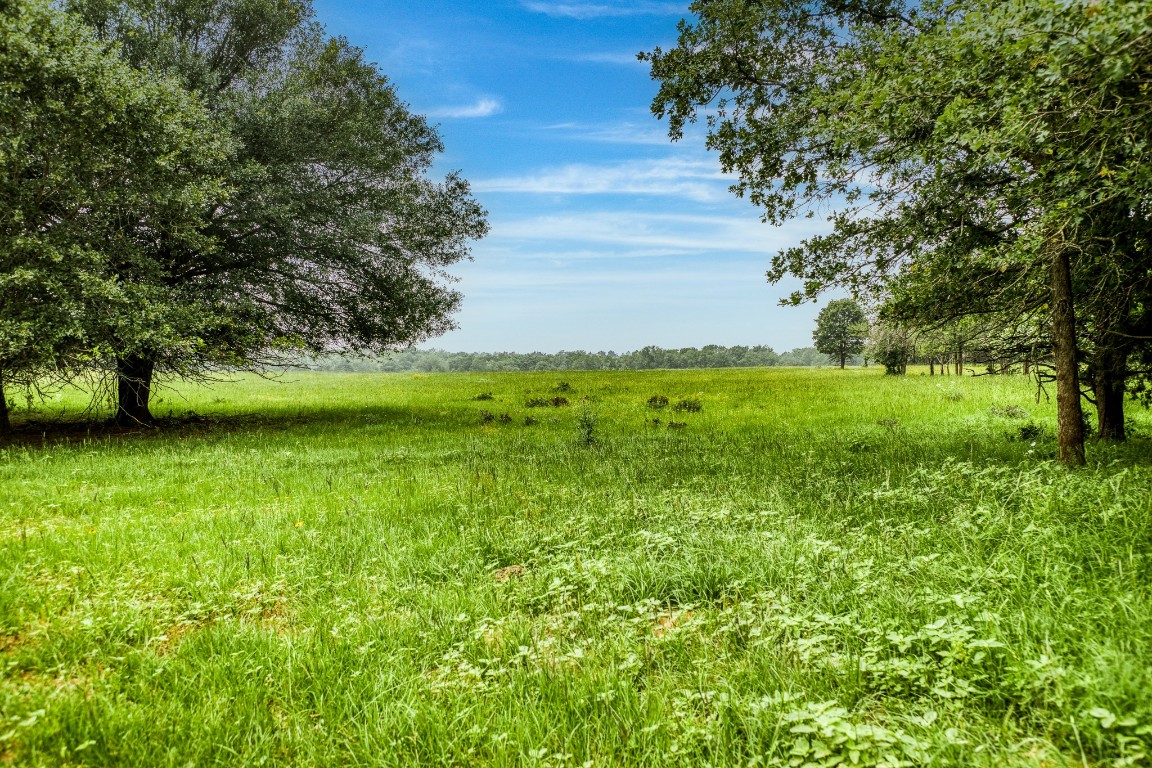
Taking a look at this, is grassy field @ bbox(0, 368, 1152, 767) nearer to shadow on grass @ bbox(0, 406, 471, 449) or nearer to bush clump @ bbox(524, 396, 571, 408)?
shadow on grass @ bbox(0, 406, 471, 449)

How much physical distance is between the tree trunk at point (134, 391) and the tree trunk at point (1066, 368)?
20621mm

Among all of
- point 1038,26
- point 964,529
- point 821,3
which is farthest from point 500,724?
point 821,3

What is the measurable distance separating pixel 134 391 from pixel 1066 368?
22.1 m

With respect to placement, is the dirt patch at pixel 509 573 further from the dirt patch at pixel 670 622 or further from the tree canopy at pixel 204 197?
the tree canopy at pixel 204 197

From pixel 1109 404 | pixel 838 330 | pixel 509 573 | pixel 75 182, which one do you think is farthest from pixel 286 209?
pixel 838 330

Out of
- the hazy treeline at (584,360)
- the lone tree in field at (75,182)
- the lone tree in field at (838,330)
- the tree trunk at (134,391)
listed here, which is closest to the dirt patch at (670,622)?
the lone tree in field at (75,182)

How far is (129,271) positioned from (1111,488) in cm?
1890

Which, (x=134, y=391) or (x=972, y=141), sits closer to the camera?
(x=972, y=141)

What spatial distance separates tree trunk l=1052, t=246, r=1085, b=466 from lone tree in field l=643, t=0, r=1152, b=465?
0.02 metres

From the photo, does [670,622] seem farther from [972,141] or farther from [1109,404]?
[1109,404]

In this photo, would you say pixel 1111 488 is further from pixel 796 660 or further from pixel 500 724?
pixel 500 724

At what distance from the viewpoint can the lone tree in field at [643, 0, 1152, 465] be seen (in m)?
4.20

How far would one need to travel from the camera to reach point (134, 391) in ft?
52.2

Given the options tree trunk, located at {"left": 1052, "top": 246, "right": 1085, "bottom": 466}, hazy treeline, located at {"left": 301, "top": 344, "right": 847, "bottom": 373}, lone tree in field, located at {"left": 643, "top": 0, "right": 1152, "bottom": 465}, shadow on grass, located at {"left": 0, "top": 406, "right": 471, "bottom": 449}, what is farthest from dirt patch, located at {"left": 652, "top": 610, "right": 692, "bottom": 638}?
hazy treeline, located at {"left": 301, "top": 344, "right": 847, "bottom": 373}
